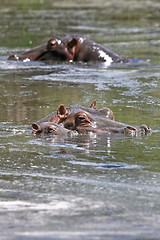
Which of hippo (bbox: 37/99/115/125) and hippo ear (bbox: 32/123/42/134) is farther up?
hippo (bbox: 37/99/115/125)

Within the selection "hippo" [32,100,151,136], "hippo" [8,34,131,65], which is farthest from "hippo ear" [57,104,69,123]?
"hippo" [8,34,131,65]

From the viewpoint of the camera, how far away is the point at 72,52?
13.8 metres

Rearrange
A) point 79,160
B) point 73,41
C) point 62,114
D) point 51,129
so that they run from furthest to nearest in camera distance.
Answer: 1. point 73,41
2. point 62,114
3. point 51,129
4. point 79,160

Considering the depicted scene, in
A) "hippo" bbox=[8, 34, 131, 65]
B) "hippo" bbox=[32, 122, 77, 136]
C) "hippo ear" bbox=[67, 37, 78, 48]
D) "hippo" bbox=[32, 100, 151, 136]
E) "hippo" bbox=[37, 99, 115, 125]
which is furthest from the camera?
"hippo" bbox=[8, 34, 131, 65]

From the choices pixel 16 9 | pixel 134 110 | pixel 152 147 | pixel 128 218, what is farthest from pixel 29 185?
pixel 16 9

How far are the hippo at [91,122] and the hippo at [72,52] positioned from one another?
6.30 metres

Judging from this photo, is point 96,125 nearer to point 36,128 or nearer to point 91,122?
point 91,122

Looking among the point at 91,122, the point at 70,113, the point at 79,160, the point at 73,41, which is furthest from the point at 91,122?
the point at 73,41

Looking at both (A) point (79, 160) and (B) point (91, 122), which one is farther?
(B) point (91, 122)

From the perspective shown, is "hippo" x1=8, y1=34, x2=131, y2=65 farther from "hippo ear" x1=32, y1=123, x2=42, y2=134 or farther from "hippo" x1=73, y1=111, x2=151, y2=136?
"hippo ear" x1=32, y1=123, x2=42, y2=134

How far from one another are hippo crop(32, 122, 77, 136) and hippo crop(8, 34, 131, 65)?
21.6ft

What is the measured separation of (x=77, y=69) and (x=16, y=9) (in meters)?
17.7

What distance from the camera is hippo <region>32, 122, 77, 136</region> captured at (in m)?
6.96

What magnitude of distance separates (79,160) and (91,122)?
4.40ft
